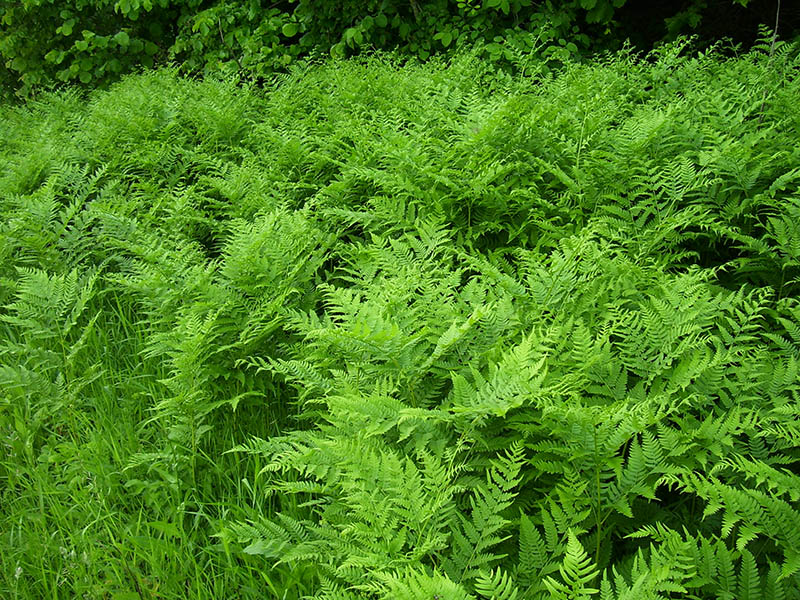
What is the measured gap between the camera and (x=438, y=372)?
223 centimetres

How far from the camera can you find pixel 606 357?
2121 millimetres

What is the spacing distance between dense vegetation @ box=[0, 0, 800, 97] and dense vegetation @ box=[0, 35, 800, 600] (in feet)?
8.58

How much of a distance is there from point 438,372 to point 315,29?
7.20 meters

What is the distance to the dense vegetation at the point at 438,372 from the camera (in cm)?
176

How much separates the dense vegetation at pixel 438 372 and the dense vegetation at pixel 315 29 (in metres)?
2.62

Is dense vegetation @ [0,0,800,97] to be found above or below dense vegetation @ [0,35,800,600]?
above

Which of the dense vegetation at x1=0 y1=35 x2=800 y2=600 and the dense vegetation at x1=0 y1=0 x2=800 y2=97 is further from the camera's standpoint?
the dense vegetation at x1=0 y1=0 x2=800 y2=97

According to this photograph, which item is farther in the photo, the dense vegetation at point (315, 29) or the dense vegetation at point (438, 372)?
the dense vegetation at point (315, 29)

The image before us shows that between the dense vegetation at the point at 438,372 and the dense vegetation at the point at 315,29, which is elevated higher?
the dense vegetation at the point at 315,29

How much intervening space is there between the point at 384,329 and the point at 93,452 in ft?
4.61

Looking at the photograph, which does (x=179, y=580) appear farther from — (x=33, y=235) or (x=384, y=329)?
(x=33, y=235)

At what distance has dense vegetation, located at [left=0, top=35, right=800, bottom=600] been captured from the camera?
176 centimetres

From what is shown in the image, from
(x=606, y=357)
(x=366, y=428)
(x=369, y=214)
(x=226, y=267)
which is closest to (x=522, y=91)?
(x=369, y=214)

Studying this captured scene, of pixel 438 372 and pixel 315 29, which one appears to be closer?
pixel 438 372
